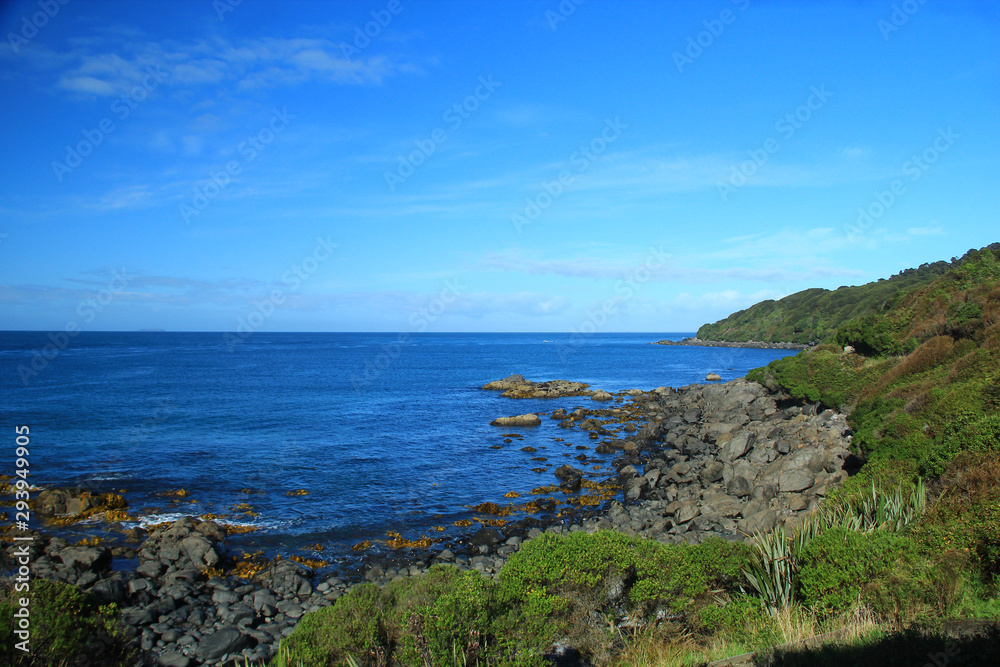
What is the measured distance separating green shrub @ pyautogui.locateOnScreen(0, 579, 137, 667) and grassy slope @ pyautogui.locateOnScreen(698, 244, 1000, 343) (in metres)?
113

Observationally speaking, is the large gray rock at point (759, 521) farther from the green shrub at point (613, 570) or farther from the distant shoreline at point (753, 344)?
the distant shoreline at point (753, 344)

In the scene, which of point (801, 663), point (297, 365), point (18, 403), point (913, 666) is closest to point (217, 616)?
point (801, 663)

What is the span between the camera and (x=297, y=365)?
3981 inches

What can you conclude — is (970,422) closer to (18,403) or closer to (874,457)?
(874,457)

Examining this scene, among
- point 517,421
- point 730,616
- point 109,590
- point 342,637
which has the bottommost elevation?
point 517,421

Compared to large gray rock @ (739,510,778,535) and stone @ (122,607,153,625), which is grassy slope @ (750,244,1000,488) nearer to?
large gray rock @ (739,510,778,535)

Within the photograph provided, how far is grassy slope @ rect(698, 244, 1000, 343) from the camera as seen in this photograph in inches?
4759

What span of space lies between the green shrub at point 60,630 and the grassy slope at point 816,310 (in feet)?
371

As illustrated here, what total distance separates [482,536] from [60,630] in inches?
596

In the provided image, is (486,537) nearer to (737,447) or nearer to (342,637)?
(342,637)

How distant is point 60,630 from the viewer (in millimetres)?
7754

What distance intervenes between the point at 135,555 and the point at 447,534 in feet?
35.6

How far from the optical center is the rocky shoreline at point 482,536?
49.4 feet

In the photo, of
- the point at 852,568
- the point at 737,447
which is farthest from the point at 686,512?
the point at 852,568
